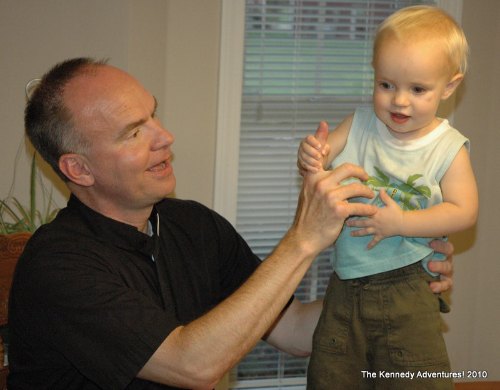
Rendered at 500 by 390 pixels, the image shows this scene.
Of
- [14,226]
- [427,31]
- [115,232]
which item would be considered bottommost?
[14,226]

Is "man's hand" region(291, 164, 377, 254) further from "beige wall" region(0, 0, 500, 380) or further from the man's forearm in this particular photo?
"beige wall" region(0, 0, 500, 380)

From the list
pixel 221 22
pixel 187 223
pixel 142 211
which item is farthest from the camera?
pixel 221 22

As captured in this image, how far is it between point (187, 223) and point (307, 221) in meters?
0.49

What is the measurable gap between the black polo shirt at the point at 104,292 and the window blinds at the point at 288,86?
110cm

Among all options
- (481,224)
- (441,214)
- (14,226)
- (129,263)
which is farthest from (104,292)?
(481,224)

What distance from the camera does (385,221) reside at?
67.1 inches

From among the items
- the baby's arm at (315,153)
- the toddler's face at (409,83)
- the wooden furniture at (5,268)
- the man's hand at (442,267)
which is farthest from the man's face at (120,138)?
the man's hand at (442,267)

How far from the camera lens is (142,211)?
1939 millimetres

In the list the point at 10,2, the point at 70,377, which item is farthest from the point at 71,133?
the point at 10,2

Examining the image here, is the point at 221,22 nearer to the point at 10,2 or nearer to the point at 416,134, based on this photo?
the point at 10,2

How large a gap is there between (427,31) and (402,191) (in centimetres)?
38

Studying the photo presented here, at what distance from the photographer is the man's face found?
72.0 inches

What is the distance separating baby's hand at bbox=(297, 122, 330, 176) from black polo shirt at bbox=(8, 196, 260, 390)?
451mm

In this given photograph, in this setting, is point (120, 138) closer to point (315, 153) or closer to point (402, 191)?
point (315, 153)
